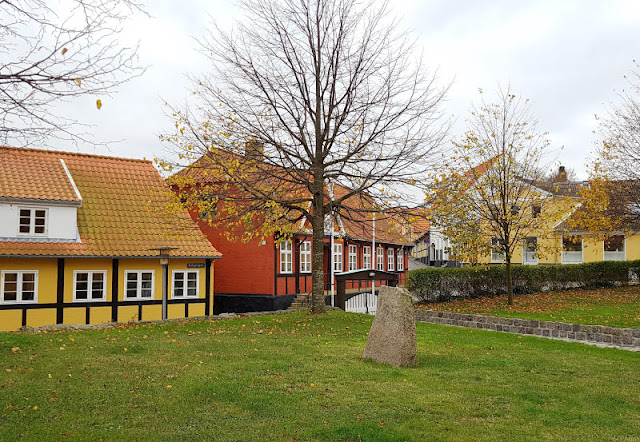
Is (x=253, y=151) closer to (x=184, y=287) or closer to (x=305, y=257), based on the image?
(x=184, y=287)

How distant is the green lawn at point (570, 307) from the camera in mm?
17422

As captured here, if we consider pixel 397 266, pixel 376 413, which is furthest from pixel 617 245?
pixel 376 413

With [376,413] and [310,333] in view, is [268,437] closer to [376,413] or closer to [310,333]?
[376,413]

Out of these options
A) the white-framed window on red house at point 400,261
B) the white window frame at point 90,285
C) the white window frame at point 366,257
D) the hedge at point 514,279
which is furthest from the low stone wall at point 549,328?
the white-framed window on red house at point 400,261

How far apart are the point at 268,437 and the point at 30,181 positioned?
17.9 m

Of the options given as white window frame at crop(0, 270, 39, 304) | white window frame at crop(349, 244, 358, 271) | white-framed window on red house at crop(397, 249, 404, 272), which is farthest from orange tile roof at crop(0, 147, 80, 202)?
white-framed window on red house at crop(397, 249, 404, 272)

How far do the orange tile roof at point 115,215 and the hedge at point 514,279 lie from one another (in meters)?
9.21

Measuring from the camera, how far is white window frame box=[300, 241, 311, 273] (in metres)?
27.8

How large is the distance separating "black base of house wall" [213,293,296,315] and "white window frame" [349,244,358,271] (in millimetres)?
7096

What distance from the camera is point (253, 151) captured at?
1570cm

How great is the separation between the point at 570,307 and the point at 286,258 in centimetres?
1258

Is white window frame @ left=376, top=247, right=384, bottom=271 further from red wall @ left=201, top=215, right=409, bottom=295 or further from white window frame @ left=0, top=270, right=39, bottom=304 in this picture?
white window frame @ left=0, top=270, right=39, bottom=304

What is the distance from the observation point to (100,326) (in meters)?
14.7

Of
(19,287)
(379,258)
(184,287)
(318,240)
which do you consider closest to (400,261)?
(379,258)
